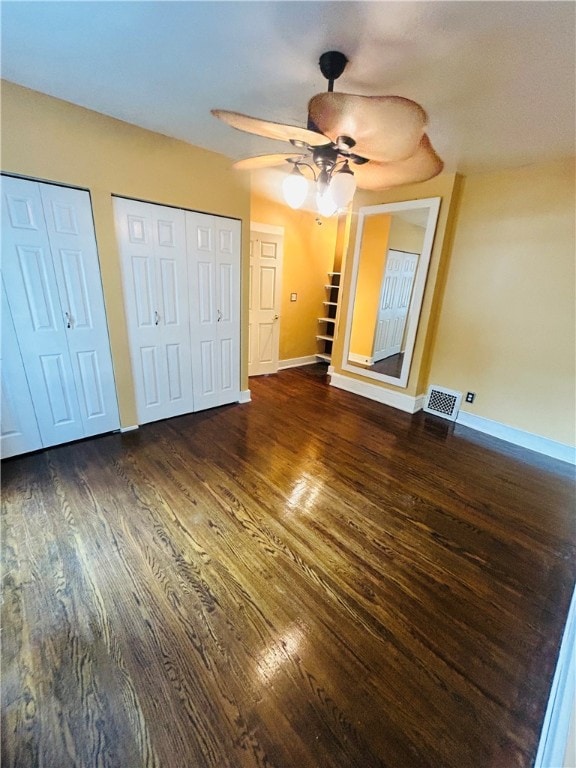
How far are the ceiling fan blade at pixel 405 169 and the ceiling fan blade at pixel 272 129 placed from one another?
54 centimetres

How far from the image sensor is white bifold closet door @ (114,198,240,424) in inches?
A: 108

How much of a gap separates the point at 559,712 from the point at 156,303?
340cm

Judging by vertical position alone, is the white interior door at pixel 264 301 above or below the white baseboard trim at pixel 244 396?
above

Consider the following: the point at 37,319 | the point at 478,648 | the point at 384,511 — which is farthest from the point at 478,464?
the point at 37,319

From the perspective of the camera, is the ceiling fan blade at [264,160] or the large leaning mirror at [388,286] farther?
the large leaning mirror at [388,286]

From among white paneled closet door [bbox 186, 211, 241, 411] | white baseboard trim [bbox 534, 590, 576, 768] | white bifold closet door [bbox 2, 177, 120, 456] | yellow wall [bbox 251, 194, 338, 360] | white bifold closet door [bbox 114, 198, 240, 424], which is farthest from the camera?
yellow wall [bbox 251, 194, 338, 360]

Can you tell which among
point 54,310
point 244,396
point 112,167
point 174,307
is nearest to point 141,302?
point 174,307

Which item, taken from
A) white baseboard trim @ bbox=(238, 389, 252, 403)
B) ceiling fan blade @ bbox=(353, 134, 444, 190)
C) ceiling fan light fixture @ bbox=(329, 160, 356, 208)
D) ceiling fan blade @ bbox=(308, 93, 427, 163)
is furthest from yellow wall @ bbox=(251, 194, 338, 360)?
ceiling fan blade @ bbox=(308, 93, 427, 163)

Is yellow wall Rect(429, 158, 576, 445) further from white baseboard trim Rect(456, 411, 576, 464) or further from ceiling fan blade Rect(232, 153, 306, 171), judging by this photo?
ceiling fan blade Rect(232, 153, 306, 171)

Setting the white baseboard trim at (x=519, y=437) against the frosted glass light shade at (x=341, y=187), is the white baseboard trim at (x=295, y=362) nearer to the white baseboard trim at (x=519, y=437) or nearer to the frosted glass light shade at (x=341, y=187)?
the white baseboard trim at (x=519, y=437)

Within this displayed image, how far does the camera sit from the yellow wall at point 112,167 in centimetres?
208

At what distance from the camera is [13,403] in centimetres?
240

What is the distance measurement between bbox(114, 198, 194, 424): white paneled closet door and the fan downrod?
1.73 m

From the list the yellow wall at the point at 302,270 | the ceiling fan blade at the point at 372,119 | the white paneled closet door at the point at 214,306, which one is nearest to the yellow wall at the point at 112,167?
the white paneled closet door at the point at 214,306
